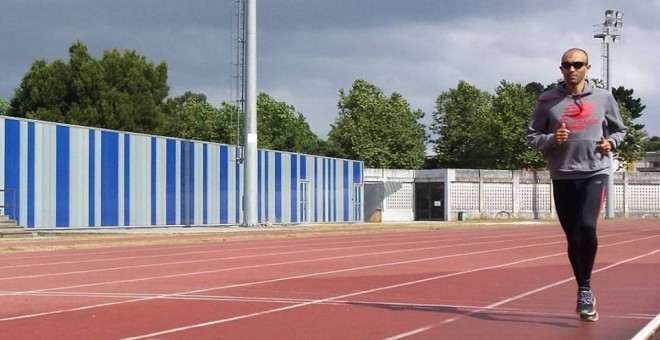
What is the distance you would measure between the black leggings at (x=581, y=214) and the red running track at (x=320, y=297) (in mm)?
460

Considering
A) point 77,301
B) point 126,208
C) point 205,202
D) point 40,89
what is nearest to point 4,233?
point 126,208

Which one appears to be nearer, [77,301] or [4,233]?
[77,301]

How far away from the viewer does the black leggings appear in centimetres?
638

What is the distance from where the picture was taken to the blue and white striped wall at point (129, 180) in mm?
26812

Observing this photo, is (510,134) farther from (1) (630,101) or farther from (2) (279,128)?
(1) (630,101)

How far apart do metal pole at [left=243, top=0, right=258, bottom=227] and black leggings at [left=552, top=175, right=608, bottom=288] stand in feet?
91.4

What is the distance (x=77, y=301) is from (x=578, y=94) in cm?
492

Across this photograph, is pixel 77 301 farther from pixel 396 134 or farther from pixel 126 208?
pixel 396 134

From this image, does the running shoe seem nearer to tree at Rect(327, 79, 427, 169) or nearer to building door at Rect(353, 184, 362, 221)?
building door at Rect(353, 184, 362, 221)

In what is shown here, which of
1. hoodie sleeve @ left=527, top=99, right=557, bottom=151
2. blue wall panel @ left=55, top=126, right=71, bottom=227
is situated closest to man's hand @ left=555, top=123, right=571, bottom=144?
hoodie sleeve @ left=527, top=99, right=557, bottom=151

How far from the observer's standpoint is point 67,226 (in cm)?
2850

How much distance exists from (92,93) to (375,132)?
22701mm

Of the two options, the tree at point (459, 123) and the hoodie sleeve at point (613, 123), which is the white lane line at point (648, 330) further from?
the tree at point (459, 123)

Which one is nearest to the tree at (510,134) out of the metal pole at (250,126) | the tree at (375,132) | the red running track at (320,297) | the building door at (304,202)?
the tree at (375,132)
